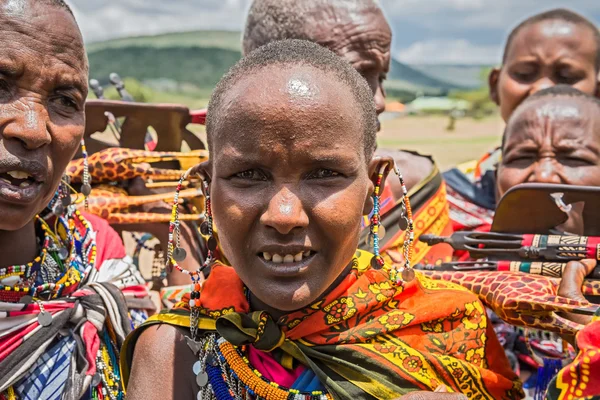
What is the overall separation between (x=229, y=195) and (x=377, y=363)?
0.64 metres

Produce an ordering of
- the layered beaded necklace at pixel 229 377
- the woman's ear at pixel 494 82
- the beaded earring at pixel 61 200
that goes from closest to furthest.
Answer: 1. the layered beaded necklace at pixel 229 377
2. the beaded earring at pixel 61 200
3. the woman's ear at pixel 494 82

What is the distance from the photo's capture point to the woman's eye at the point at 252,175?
1982mm

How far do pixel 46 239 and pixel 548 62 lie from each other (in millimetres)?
3022

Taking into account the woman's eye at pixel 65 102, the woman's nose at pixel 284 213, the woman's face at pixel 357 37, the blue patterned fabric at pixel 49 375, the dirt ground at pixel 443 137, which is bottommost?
the blue patterned fabric at pixel 49 375

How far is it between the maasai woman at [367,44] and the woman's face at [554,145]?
0.41 meters

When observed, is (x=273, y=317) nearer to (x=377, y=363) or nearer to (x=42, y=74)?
(x=377, y=363)

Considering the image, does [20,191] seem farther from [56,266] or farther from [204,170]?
[204,170]

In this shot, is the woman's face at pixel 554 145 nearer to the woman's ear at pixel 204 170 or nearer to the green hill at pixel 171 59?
the woman's ear at pixel 204 170

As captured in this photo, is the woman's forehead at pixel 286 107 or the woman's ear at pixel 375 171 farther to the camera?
the woman's ear at pixel 375 171

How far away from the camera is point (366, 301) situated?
218 cm

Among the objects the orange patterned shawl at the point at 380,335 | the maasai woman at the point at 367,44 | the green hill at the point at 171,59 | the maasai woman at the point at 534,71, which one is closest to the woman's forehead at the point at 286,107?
the orange patterned shawl at the point at 380,335

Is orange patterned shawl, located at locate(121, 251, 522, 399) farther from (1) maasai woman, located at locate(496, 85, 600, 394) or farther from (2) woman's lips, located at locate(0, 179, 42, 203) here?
(1) maasai woman, located at locate(496, 85, 600, 394)

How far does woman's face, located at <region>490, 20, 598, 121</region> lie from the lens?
4246 millimetres

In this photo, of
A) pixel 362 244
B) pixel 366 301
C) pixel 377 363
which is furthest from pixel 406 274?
pixel 362 244
